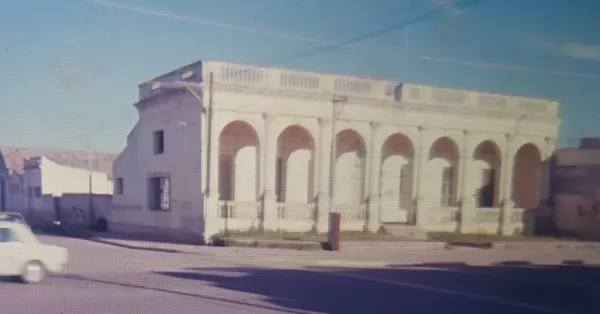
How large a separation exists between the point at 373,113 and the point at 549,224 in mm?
1213

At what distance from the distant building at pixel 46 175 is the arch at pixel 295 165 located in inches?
68.3

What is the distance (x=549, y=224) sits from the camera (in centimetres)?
271

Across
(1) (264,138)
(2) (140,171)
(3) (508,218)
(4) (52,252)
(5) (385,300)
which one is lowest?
(5) (385,300)

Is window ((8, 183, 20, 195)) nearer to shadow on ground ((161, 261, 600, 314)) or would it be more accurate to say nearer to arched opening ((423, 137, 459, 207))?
shadow on ground ((161, 261, 600, 314))

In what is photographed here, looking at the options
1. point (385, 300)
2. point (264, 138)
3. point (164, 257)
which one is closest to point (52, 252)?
point (164, 257)

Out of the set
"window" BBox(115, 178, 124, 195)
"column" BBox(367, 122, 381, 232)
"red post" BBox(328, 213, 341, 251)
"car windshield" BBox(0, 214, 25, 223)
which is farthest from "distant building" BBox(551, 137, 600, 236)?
"car windshield" BBox(0, 214, 25, 223)

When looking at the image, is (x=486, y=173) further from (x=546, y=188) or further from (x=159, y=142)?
(x=159, y=142)

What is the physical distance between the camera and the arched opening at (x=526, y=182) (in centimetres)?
252

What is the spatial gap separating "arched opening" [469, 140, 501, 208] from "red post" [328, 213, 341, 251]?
4.56 feet

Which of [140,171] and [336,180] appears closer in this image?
[140,171]

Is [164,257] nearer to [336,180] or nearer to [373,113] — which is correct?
[336,180]

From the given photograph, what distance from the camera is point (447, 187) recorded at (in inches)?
102

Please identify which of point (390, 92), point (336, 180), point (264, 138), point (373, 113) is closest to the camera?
point (390, 92)

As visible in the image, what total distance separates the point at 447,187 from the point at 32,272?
7.18ft
